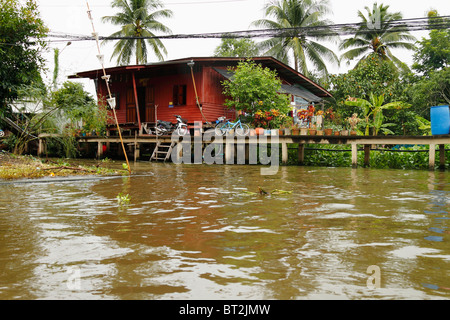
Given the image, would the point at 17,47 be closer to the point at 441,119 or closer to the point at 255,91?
the point at 255,91

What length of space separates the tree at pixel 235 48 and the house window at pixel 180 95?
61.5 feet

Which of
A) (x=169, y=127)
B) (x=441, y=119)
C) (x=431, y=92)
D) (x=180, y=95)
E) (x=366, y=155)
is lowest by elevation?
(x=366, y=155)

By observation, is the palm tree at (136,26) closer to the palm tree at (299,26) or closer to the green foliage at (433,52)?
the palm tree at (299,26)

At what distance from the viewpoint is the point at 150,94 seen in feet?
78.8

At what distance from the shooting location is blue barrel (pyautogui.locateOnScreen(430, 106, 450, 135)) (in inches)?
584

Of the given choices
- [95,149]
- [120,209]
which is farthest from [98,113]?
[120,209]

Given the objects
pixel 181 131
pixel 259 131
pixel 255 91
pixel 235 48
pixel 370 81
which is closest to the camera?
pixel 259 131

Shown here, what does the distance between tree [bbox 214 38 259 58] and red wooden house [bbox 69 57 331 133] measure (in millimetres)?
15993

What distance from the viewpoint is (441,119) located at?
1494cm

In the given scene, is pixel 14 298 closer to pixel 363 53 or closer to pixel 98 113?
pixel 98 113

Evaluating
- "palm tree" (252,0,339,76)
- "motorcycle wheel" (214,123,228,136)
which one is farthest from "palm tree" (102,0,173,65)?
"motorcycle wheel" (214,123,228,136)

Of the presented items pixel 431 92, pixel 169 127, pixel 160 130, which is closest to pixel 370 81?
pixel 431 92

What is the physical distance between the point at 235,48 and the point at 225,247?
131 ft
